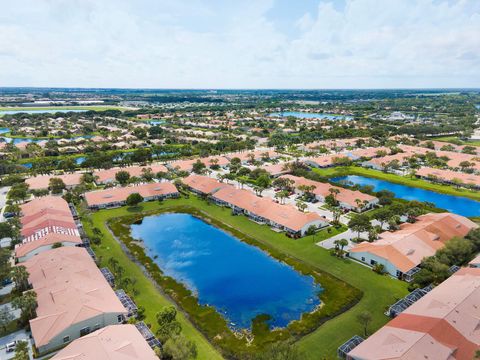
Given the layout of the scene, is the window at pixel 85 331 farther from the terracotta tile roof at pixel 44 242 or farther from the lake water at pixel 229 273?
the terracotta tile roof at pixel 44 242

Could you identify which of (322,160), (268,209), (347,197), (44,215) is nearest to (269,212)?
(268,209)

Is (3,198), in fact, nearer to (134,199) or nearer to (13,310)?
(134,199)

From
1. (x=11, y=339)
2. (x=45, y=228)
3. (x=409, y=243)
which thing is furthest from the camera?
(x=45, y=228)

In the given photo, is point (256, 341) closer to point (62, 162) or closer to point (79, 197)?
point (79, 197)

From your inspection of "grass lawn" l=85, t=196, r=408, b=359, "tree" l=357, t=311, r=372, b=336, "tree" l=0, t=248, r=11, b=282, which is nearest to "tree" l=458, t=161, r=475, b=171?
"grass lawn" l=85, t=196, r=408, b=359

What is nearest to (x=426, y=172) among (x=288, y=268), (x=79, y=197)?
(x=288, y=268)

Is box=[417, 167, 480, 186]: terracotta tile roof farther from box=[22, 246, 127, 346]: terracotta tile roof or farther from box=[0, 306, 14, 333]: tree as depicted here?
box=[0, 306, 14, 333]: tree
